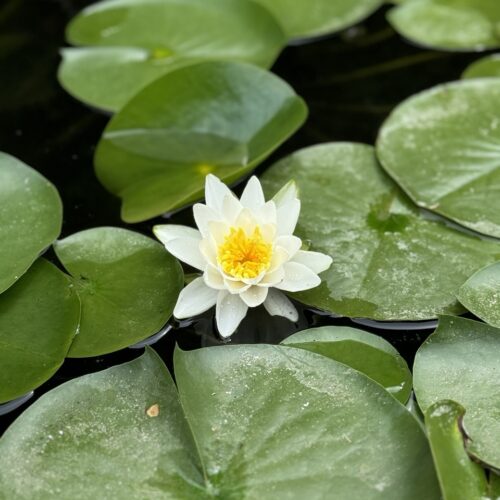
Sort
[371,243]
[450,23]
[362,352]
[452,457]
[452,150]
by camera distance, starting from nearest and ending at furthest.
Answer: [452,457], [362,352], [371,243], [452,150], [450,23]

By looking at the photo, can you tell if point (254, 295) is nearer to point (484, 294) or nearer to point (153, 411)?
point (153, 411)

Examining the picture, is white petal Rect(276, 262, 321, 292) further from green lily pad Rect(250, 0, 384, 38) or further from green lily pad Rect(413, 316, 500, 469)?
green lily pad Rect(250, 0, 384, 38)

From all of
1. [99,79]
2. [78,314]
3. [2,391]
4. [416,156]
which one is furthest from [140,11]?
[2,391]

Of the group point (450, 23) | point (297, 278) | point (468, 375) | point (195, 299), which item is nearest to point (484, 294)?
point (468, 375)

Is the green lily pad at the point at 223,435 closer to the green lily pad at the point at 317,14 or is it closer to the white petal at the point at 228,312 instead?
the white petal at the point at 228,312

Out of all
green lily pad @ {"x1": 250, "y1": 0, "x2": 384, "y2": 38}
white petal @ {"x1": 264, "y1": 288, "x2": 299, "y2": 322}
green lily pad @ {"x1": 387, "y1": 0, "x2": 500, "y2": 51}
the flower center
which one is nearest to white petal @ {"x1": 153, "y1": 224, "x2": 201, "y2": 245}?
the flower center

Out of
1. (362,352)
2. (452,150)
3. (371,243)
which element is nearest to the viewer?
(362,352)
